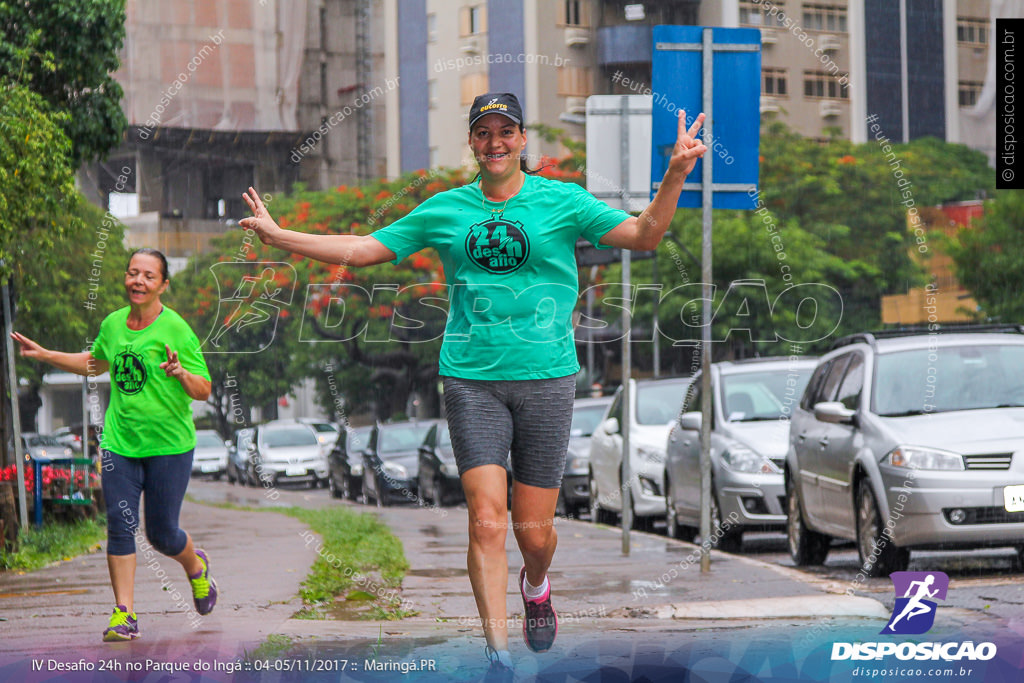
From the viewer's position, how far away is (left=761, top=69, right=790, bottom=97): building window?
159 feet

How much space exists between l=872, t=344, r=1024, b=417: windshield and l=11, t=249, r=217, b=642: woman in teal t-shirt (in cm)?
446

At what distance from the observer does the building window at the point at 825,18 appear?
48.8m

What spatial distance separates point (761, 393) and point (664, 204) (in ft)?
28.2

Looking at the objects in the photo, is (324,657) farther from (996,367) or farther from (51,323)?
(51,323)

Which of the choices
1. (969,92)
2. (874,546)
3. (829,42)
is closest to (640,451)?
(874,546)

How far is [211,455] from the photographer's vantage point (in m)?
41.0

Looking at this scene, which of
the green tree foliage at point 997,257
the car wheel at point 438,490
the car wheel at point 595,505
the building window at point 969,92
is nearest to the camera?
the car wheel at point 595,505

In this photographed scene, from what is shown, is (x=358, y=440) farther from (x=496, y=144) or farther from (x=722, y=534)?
(x=496, y=144)

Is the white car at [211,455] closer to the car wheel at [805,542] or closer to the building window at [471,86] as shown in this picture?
the building window at [471,86]

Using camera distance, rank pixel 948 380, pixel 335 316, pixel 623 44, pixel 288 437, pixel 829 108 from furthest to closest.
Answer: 1. pixel 829 108
2. pixel 623 44
3. pixel 288 437
4. pixel 335 316
5. pixel 948 380

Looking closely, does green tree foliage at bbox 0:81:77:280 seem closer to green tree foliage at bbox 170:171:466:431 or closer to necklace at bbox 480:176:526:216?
green tree foliage at bbox 170:171:466:431

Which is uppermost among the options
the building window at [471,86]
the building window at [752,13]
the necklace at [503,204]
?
the building window at [752,13]

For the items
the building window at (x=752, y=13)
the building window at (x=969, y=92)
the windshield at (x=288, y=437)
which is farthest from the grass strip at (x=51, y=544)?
the building window at (x=969, y=92)

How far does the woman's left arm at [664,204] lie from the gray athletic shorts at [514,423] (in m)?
0.53
